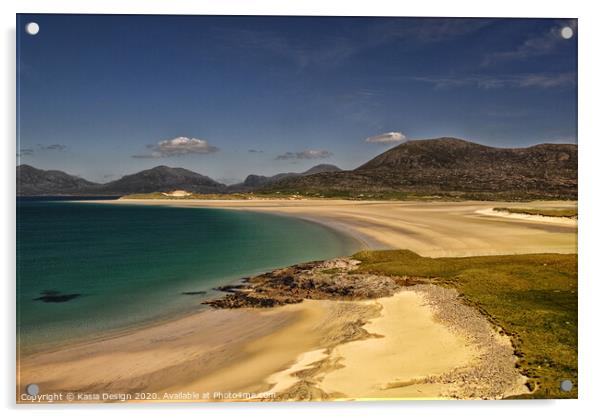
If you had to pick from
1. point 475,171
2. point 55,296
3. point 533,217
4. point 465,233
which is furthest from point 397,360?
point 465,233

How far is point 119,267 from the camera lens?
38.5ft

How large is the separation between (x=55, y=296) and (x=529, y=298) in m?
9.75

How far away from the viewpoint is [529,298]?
6836 millimetres

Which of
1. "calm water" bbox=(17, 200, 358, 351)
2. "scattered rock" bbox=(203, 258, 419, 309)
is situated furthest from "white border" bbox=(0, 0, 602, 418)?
"scattered rock" bbox=(203, 258, 419, 309)

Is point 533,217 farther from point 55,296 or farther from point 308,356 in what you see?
point 55,296

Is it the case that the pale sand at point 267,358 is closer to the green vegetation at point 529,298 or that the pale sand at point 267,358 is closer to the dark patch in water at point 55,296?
the green vegetation at point 529,298

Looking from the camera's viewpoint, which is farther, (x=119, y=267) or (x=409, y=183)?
(x=409, y=183)

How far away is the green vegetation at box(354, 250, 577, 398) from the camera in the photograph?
529cm

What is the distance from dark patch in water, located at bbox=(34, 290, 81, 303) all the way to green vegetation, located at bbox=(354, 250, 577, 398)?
722cm

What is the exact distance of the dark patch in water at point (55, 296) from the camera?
7.37 metres
